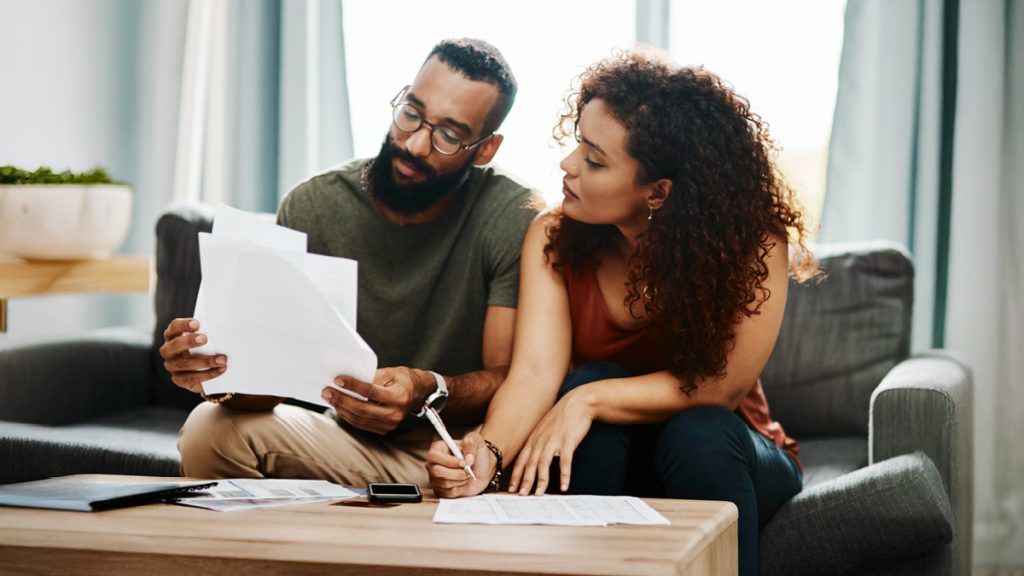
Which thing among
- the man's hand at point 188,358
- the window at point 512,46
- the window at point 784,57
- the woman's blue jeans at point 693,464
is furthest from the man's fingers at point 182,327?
the window at point 784,57

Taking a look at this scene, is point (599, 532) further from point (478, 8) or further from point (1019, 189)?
point (478, 8)

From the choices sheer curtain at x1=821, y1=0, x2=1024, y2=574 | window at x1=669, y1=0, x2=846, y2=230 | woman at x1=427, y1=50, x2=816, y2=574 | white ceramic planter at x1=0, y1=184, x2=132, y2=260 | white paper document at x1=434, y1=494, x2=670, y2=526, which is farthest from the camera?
window at x1=669, y1=0, x2=846, y2=230

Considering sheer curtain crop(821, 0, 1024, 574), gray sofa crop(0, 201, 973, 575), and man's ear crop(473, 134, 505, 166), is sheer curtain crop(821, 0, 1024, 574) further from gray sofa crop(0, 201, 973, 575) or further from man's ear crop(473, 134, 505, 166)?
man's ear crop(473, 134, 505, 166)

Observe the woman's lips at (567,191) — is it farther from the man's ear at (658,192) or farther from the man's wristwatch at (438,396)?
the man's wristwatch at (438,396)

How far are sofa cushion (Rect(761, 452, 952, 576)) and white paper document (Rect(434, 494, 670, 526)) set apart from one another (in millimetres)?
382

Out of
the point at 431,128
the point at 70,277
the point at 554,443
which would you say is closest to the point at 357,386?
the point at 554,443

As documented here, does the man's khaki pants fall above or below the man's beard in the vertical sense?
below

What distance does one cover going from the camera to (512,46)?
298 centimetres

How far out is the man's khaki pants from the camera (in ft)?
Answer: 5.62

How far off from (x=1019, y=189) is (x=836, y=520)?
129 cm

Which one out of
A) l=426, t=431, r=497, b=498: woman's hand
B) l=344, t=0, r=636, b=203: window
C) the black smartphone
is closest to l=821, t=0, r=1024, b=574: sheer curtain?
l=344, t=0, r=636, b=203: window

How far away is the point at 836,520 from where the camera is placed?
1.61 metres

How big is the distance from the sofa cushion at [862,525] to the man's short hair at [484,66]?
0.86m

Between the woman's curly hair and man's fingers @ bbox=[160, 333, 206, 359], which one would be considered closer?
man's fingers @ bbox=[160, 333, 206, 359]
